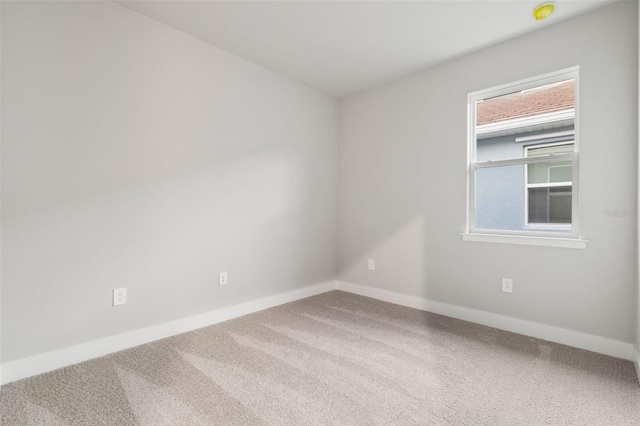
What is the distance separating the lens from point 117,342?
2.37 m

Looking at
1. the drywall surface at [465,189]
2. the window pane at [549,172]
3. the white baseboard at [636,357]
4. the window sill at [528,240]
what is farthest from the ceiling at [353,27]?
the white baseboard at [636,357]

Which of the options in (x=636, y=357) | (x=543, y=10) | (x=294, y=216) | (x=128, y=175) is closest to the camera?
(x=636, y=357)

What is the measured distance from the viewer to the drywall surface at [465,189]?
7.55 ft

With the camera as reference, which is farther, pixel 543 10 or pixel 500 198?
pixel 500 198

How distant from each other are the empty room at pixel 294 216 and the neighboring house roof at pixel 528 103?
2 cm

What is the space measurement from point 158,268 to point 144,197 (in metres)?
0.58

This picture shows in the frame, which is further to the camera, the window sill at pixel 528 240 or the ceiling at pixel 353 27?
the window sill at pixel 528 240

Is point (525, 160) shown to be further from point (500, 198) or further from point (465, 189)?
point (465, 189)

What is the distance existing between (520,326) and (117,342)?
3190 mm

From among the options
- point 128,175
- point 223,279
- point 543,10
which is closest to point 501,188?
point 543,10

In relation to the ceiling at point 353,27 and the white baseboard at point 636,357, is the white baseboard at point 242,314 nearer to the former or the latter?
the white baseboard at point 636,357

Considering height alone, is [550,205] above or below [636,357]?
above

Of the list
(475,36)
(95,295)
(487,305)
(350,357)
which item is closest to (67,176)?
(95,295)

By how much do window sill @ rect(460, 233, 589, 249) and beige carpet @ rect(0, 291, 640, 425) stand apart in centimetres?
77
